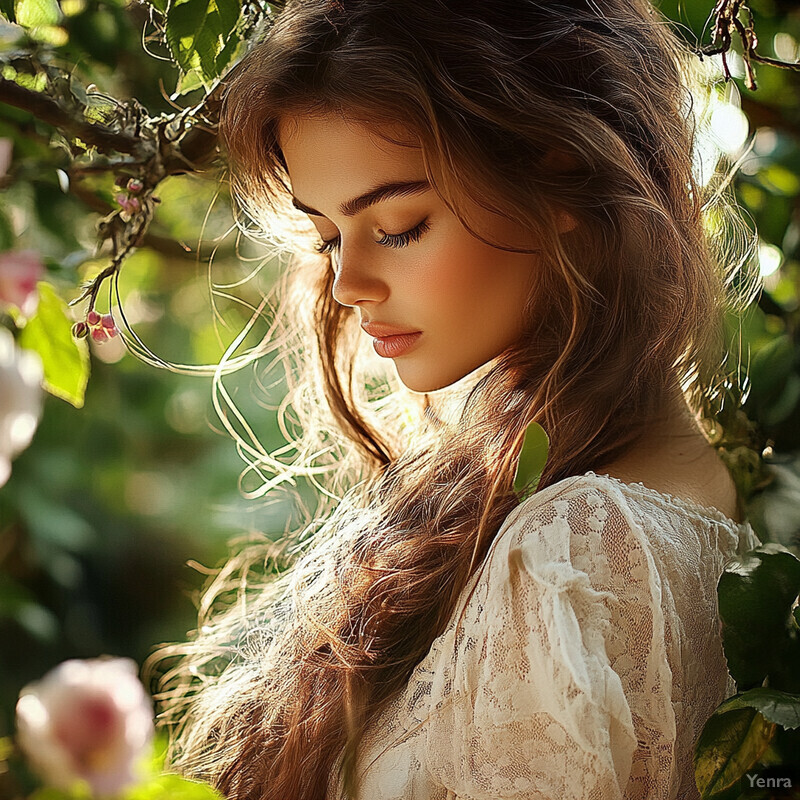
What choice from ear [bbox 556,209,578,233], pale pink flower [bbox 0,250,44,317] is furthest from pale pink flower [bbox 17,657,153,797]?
ear [bbox 556,209,578,233]

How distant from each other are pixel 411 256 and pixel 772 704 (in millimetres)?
372

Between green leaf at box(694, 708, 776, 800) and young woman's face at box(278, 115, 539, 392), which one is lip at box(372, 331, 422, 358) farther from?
green leaf at box(694, 708, 776, 800)

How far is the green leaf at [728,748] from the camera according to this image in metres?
0.53

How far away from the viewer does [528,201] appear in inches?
25.7

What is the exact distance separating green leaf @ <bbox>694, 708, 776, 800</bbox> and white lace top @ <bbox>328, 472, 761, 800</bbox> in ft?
0.09

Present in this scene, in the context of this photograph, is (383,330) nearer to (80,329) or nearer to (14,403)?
(80,329)

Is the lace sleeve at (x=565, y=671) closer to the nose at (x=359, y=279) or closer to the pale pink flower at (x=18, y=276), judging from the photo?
the nose at (x=359, y=279)

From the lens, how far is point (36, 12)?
0.61m

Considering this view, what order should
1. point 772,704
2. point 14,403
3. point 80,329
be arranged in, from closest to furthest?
point 14,403, point 772,704, point 80,329

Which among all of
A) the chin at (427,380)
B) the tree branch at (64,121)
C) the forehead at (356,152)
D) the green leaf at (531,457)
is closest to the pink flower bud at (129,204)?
the tree branch at (64,121)

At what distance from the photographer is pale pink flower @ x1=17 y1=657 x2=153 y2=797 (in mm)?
274

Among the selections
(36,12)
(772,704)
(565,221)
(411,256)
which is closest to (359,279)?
(411,256)

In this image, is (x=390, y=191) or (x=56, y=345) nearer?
(x=56, y=345)

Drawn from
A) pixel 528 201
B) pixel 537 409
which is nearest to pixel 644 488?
pixel 537 409
